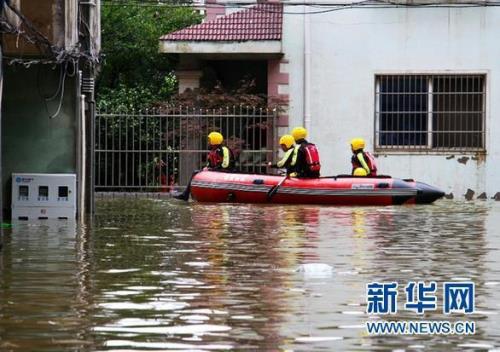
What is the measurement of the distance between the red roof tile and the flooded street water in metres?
11.6

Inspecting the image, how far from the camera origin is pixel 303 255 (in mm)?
15195

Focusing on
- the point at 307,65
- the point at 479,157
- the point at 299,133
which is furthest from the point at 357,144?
the point at 479,157

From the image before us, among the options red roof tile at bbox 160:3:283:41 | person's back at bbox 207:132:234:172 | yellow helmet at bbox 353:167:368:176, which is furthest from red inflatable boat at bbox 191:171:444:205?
red roof tile at bbox 160:3:283:41

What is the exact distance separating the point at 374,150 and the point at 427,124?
58.4 inches

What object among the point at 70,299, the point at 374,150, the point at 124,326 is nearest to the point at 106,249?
the point at 70,299

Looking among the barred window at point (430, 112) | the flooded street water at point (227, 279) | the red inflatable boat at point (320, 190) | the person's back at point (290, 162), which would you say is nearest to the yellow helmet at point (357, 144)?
the person's back at point (290, 162)

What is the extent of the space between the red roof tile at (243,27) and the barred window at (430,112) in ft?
10.0

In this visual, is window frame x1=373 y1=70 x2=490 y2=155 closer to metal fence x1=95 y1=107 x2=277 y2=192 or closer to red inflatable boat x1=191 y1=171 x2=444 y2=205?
metal fence x1=95 y1=107 x2=277 y2=192

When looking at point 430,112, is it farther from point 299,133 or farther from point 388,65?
point 299,133

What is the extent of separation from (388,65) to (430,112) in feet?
5.22

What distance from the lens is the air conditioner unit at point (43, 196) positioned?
2136 cm

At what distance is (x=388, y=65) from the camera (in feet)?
111

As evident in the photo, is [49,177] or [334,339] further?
[49,177]

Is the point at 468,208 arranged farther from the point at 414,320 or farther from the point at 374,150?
the point at 414,320
